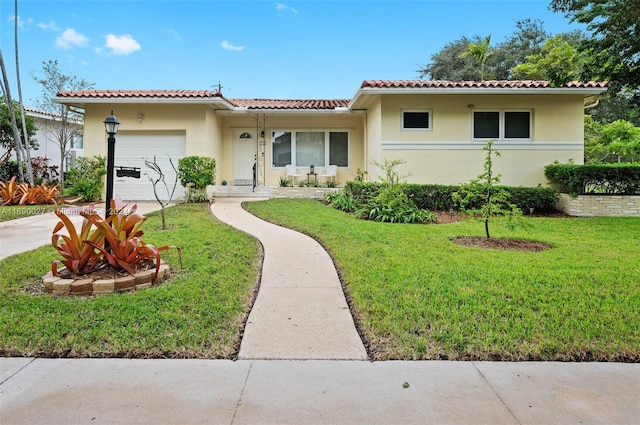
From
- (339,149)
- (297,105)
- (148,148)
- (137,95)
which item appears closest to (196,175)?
(148,148)

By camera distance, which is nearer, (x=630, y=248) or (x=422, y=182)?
(x=630, y=248)

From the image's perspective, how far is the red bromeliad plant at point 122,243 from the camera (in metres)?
4.67

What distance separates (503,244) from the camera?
725cm

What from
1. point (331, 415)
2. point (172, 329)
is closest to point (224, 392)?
point (331, 415)

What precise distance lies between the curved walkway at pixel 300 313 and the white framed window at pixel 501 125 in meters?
8.52

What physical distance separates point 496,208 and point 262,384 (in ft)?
19.3

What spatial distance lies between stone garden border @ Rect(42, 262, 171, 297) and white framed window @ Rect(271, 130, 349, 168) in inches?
471

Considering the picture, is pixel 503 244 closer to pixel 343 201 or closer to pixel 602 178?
pixel 343 201

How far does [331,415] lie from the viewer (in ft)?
7.99

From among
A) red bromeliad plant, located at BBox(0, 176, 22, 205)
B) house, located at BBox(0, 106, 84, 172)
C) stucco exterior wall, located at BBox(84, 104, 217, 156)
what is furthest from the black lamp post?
house, located at BBox(0, 106, 84, 172)

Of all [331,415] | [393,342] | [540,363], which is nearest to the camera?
[331,415]

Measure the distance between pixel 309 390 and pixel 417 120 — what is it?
11445 millimetres

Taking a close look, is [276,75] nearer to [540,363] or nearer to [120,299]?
[120,299]

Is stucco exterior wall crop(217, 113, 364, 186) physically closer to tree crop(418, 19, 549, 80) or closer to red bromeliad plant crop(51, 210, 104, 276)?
red bromeliad plant crop(51, 210, 104, 276)
